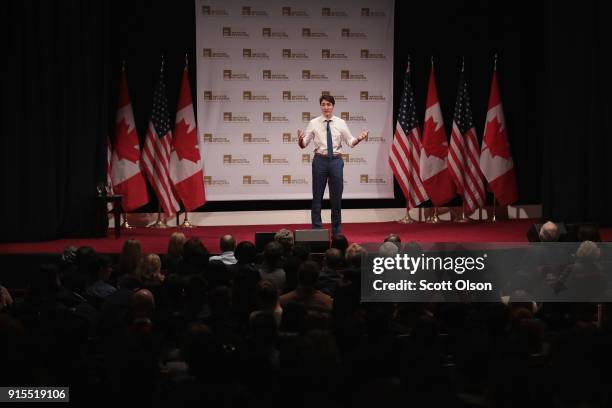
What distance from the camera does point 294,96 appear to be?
1188cm

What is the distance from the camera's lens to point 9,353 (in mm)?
3848

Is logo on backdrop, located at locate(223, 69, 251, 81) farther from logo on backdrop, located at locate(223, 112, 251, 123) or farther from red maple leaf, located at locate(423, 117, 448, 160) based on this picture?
red maple leaf, located at locate(423, 117, 448, 160)

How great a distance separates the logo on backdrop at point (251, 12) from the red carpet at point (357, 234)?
110 inches

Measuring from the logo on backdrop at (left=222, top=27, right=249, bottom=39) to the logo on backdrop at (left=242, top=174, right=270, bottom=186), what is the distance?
186 centimetres

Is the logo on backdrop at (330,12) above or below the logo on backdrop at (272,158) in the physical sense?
above

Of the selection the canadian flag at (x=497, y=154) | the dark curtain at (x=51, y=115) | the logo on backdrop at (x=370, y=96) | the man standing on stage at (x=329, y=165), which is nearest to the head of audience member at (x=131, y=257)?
the man standing on stage at (x=329, y=165)

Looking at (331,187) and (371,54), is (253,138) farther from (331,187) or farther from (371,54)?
(331,187)

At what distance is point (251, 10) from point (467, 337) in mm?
8491

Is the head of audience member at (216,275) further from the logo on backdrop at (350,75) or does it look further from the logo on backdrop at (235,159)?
the logo on backdrop at (350,75)

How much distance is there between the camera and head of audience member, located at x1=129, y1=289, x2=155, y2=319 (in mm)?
5039

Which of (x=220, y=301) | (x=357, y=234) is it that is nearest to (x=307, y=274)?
(x=220, y=301)

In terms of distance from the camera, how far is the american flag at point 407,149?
1189 centimetres

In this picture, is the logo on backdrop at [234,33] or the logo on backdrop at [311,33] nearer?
the logo on backdrop at [234,33]

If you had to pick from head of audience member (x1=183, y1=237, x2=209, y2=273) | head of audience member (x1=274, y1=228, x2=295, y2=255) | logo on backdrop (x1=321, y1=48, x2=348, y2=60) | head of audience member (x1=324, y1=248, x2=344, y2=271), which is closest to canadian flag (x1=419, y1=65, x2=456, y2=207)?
logo on backdrop (x1=321, y1=48, x2=348, y2=60)
